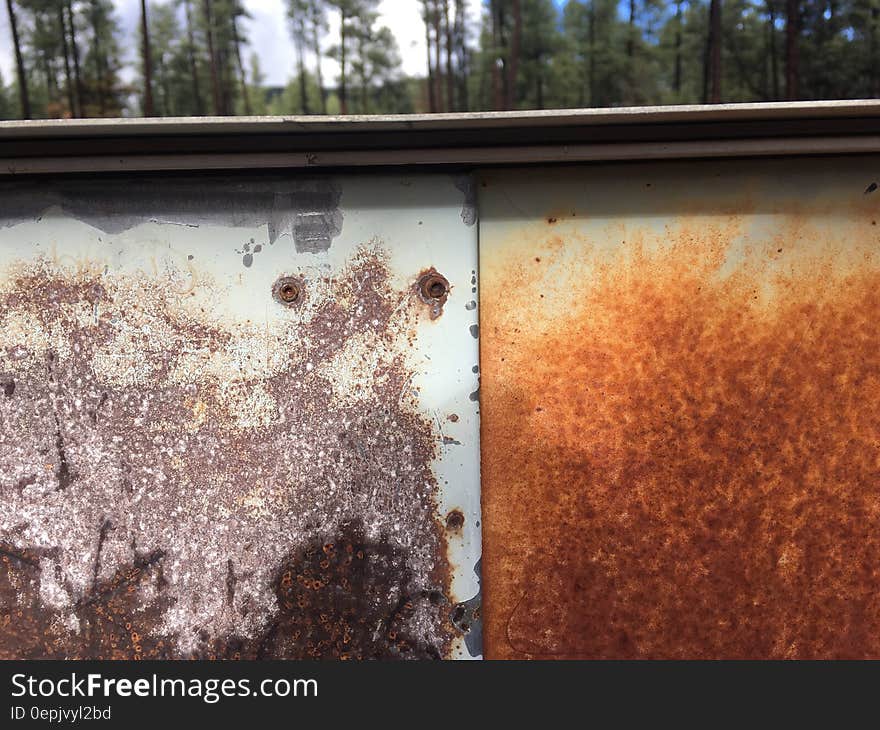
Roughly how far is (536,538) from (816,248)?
98cm

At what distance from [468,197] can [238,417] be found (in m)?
0.77

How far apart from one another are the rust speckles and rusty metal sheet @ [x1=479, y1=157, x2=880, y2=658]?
0.11m

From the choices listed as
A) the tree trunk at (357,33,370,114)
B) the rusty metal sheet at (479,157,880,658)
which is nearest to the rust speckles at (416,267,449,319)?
the rusty metal sheet at (479,157,880,658)

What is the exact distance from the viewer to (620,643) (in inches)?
52.6

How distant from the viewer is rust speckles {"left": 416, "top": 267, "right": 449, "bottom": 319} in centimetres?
130

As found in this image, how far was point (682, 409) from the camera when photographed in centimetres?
130

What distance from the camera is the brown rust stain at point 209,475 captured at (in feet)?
4.23

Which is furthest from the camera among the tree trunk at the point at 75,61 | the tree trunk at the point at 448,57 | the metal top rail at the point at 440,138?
the tree trunk at the point at 448,57

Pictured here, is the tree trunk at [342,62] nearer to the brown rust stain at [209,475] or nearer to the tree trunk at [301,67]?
the tree trunk at [301,67]

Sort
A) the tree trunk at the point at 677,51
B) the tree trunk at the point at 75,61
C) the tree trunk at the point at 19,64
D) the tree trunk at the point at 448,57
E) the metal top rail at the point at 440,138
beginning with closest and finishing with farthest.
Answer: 1. the metal top rail at the point at 440,138
2. the tree trunk at the point at 19,64
3. the tree trunk at the point at 75,61
4. the tree trunk at the point at 448,57
5. the tree trunk at the point at 677,51

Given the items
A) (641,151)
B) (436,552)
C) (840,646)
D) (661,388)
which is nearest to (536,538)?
(436,552)

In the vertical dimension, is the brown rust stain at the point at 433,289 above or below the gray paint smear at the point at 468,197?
below

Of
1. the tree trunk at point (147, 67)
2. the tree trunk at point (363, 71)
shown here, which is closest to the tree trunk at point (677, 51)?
the tree trunk at point (363, 71)

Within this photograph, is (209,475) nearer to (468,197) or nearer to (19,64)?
(468,197)
